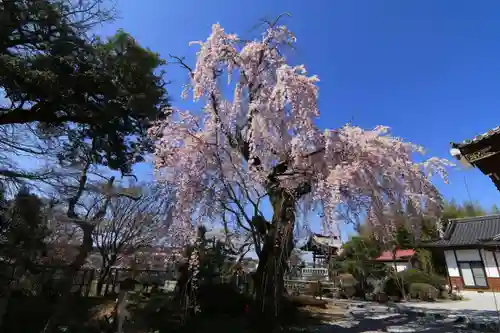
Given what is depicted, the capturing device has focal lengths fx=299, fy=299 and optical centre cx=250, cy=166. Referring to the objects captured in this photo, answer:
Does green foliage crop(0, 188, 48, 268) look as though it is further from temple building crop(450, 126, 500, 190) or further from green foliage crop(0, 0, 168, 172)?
temple building crop(450, 126, 500, 190)

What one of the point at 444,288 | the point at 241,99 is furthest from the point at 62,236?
the point at 444,288

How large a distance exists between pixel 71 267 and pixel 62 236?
16.8 feet

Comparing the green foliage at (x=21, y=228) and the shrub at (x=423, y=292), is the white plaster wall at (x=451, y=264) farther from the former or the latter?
the green foliage at (x=21, y=228)

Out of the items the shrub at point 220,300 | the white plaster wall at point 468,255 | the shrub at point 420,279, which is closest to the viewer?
the shrub at point 220,300

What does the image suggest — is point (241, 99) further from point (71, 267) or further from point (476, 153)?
point (71, 267)

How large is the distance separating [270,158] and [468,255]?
16.3m

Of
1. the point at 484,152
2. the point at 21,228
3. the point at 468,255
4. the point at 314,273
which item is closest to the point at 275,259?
the point at 484,152

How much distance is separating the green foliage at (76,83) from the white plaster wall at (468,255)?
1792cm

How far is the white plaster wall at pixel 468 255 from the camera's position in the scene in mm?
16375

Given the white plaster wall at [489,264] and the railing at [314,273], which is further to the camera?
the railing at [314,273]

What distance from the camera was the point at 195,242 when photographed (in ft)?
→ 23.1

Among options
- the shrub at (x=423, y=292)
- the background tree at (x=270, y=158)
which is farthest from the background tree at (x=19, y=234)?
the shrub at (x=423, y=292)

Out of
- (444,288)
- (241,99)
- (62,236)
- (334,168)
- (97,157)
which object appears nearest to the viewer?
(334,168)

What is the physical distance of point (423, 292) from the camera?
46.1ft
